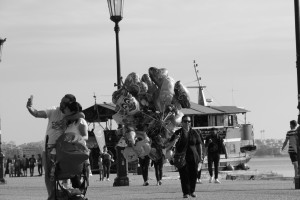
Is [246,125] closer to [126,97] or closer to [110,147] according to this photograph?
[110,147]

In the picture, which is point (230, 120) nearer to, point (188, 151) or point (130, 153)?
point (130, 153)

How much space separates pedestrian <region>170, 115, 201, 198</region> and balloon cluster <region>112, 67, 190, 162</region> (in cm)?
355

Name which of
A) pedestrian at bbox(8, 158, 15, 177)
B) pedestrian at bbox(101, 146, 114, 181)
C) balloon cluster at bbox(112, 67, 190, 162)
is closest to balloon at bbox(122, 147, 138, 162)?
balloon cluster at bbox(112, 67, 190, 162)

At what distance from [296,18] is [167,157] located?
4.45 metres

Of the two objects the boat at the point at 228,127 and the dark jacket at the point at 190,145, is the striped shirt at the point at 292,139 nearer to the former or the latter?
the dark jacket at the point at 190,145

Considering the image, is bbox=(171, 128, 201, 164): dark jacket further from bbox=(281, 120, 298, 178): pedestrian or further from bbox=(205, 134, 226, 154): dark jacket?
bbox=(205, 134, 226, 154): dark jacket

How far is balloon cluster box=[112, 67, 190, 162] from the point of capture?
78.3 feet

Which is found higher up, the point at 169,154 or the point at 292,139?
the point at 292,139

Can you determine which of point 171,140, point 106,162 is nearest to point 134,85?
point 171,140

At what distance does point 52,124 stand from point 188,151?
431 cm

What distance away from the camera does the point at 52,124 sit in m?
16.3

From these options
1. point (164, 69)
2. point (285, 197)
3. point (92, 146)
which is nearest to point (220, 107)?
point (92, 146)

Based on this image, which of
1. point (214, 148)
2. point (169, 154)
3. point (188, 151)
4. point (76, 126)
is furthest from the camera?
point (214, 148)

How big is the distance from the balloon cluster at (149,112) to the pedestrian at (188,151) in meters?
3.55
